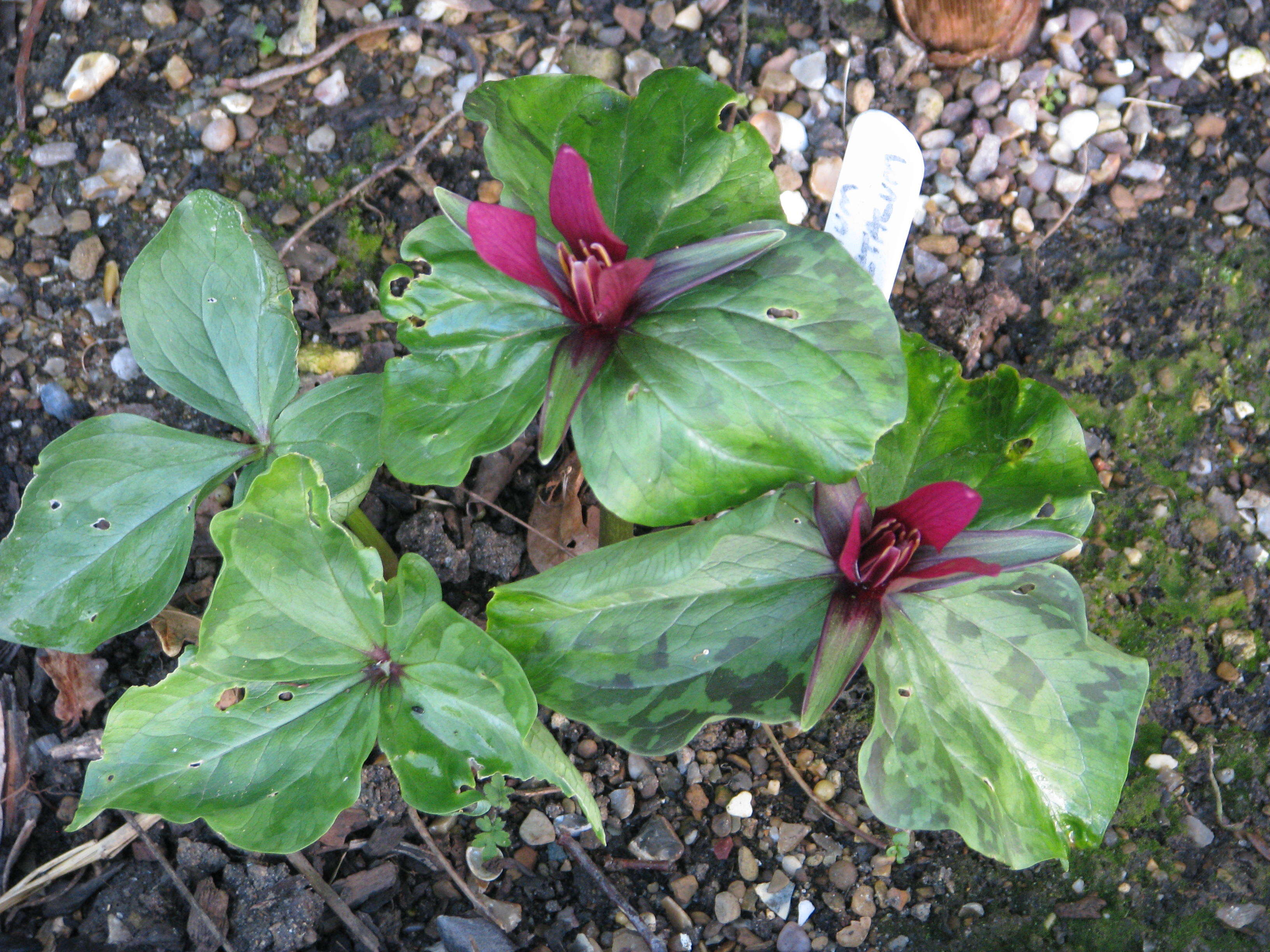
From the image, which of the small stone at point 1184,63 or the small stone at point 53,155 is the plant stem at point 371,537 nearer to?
the small stone at point 53,155

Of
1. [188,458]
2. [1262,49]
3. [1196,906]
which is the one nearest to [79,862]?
[188,458]

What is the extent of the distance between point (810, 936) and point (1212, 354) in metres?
1.58

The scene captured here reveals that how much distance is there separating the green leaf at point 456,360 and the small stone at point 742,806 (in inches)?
35.0

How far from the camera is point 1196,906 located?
1.88 meters

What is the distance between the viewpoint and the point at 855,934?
73.1 inches

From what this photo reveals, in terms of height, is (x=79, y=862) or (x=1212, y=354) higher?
(x=1212, y=354)

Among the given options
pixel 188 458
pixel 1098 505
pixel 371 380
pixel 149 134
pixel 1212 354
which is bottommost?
pixel 1098 505

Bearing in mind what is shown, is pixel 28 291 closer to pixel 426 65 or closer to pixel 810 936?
pixel 426 65

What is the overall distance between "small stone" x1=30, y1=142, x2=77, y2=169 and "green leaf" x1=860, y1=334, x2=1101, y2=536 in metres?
1.95

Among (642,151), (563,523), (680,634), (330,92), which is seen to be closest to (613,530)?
(563,523)

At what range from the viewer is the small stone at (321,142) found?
2.29 metres

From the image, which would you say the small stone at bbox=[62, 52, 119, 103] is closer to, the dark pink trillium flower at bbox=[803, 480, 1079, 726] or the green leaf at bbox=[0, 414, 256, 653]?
the green leaf at bbox=[0, 414, 256, 653]

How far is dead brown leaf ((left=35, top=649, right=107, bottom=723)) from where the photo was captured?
6.40 feet

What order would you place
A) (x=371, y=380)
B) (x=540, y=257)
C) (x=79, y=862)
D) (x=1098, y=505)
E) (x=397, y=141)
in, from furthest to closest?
(x=397, y=141)
(x=1098, y=505)
(x=79, y=862)
(x=371, y=380)
(x=540, y=257)
